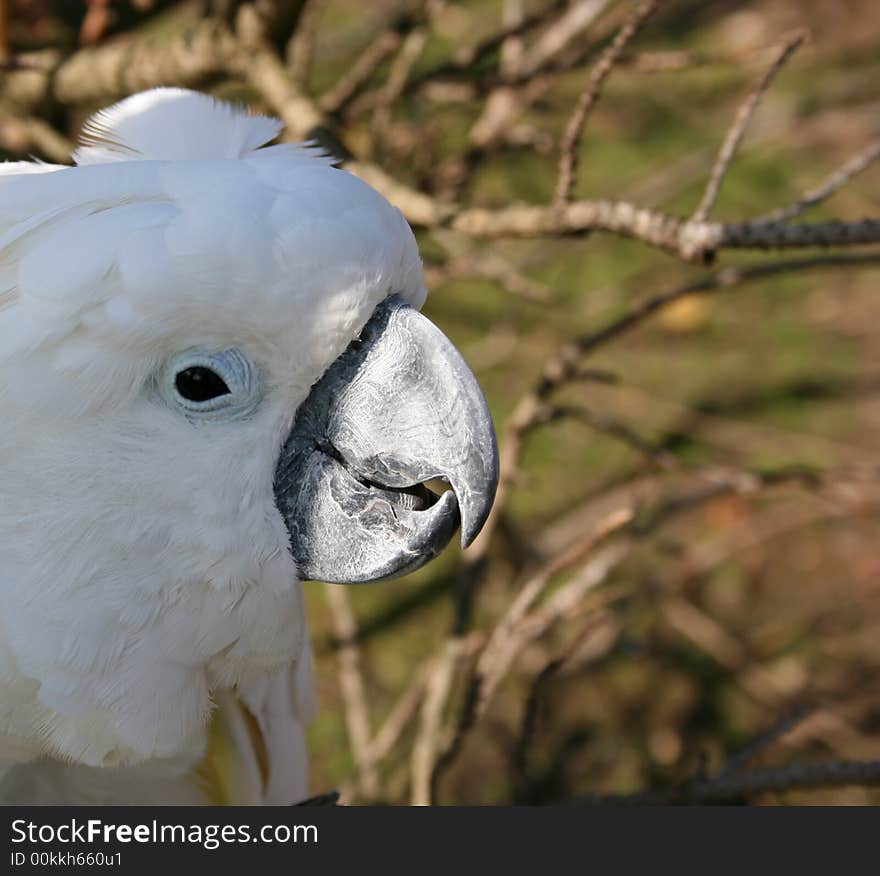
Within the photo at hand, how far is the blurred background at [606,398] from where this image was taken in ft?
7.37

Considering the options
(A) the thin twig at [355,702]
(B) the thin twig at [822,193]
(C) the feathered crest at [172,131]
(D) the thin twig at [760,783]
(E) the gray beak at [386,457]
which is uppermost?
(C) the feathered crest at [172,131]

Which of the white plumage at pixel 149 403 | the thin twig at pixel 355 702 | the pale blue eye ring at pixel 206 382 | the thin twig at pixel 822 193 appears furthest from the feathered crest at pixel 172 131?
the thin twig at pixel 355 702

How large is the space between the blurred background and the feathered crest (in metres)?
0.36

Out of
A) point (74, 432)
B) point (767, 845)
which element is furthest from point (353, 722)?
point (74, 432)

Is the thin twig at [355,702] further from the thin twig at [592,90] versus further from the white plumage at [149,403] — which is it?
the thin twig at [592,90]

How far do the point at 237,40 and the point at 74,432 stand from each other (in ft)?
3.80

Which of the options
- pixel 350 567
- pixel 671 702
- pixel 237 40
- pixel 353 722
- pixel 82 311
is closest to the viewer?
pixel 82 311

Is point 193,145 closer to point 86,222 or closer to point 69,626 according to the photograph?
point 86,222

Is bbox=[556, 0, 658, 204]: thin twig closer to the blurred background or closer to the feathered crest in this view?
the blurred background

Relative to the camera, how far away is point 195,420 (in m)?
1.42

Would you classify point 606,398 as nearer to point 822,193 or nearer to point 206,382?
point 822,193

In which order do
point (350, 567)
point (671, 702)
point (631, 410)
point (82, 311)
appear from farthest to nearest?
point (631, 410), point (671, 702), point (350, 567), point (82, 311)

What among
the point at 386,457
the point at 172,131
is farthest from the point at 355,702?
the point at 172,131

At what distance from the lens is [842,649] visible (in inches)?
141
